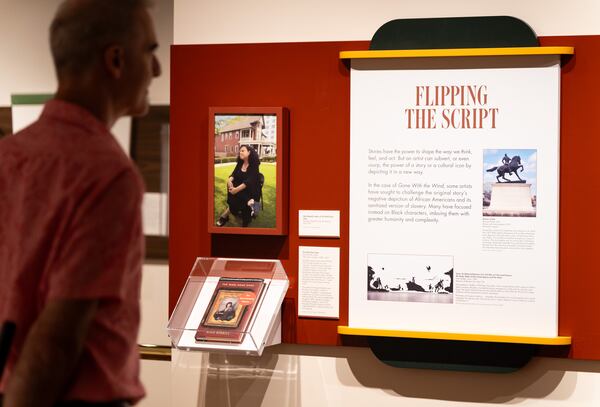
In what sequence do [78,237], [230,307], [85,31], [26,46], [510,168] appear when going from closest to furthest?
[78,237] < [85,31] < [510,168] < [230,307] < [26,46]

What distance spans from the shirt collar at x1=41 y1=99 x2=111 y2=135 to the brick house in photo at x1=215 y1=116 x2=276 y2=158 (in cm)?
191

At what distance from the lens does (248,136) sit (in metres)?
3.61

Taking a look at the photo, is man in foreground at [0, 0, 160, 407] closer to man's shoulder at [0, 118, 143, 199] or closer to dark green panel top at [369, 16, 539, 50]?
man's shoulder at [0, 118, 143, 199]

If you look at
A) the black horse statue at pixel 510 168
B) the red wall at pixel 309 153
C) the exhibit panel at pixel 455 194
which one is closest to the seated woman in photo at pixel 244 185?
the red wall at pixel 309 153

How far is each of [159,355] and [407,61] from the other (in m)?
2.11

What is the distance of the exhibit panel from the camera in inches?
133

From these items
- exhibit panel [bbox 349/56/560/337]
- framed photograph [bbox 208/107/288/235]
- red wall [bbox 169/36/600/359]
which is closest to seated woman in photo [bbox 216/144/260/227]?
framed photograph [bbox 208/107/288/235]

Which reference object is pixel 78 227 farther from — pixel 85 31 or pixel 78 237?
pixel 85 31

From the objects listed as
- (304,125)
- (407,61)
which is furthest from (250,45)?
(407,61)

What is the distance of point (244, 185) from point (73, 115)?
76.6 inches

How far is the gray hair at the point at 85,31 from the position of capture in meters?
1.69

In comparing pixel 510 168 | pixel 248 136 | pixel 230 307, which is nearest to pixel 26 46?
pixel 248 136

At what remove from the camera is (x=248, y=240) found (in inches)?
146

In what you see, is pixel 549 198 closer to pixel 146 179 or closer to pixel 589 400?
pixel 589 400
